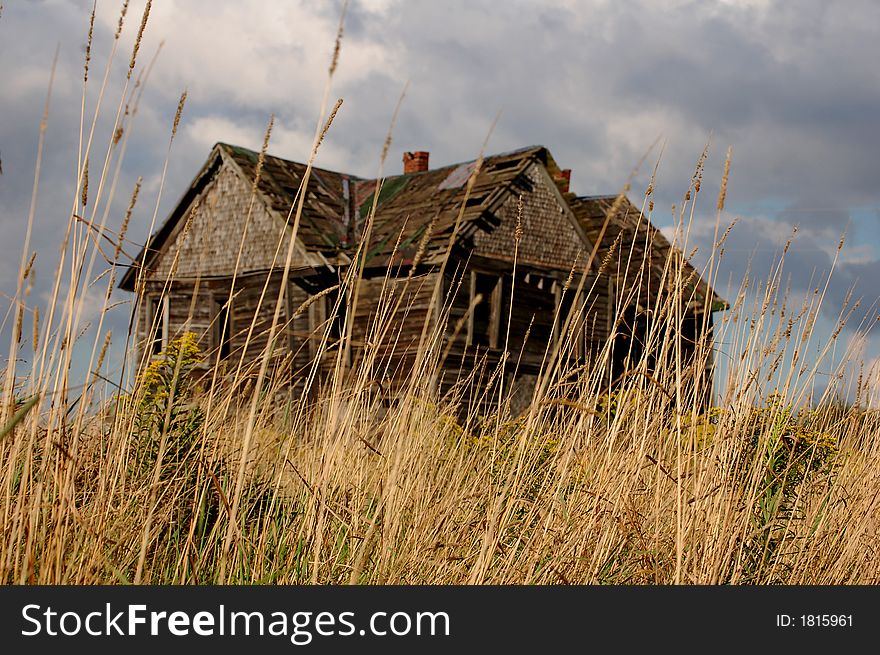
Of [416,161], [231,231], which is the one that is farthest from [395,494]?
[416,161]

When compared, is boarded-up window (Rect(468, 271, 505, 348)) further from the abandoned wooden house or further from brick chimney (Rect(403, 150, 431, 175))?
brick chimney (Rect(403, 150, 431, 175))

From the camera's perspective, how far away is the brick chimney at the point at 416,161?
758 inches

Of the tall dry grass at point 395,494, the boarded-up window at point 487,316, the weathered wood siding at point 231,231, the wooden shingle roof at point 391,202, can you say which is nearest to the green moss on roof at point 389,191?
the wooden shingle roof at point 391,202

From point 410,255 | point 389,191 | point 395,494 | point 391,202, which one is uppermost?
point 389,191

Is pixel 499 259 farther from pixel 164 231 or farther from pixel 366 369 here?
pixel 366 369

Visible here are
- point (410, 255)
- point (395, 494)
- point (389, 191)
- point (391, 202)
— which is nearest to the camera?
point (395, 494)

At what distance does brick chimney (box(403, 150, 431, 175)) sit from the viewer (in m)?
19.2

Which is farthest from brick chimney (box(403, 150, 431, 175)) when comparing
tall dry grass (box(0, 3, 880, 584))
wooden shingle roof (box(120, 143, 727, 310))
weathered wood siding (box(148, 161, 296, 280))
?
tall dry grass (box(0, 3, 880, 584))

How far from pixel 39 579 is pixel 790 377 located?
3016mm

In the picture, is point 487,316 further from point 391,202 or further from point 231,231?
point 231,231

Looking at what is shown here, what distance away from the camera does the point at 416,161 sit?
19.3 m

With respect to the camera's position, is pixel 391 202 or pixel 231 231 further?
pixel 391 202

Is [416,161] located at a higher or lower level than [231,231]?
higher

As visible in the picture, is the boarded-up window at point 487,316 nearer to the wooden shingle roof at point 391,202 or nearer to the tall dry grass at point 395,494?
the wooden shingle roof at point 391,202
